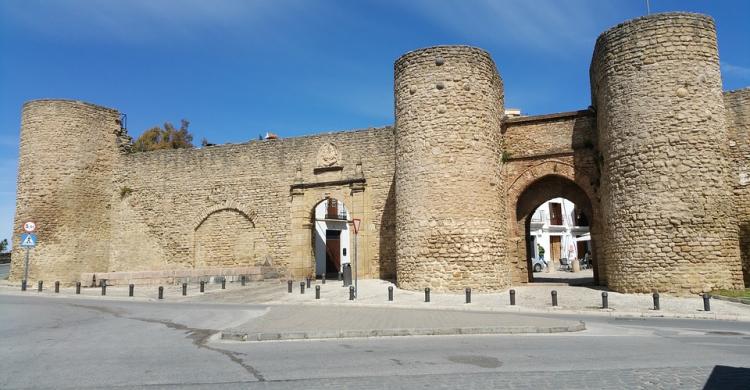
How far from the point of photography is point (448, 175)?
14.8 metres

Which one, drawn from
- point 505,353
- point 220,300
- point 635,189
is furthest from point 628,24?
point 220,300

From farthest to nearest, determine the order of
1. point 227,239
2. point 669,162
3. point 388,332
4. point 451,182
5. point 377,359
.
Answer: point 227,239 → point 451,182 → point 669,162 → point 388,332 → point 377,359

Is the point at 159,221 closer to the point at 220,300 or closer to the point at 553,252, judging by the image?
the point at 220,300

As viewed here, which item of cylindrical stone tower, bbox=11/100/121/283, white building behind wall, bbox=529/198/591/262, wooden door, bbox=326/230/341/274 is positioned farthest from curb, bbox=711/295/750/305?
white building behind wall, bbox=529/198/591/262

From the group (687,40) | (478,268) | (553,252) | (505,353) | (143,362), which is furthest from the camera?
(553,252)

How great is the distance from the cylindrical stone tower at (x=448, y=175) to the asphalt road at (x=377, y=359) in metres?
5.70

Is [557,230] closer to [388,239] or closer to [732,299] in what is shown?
[388,239]

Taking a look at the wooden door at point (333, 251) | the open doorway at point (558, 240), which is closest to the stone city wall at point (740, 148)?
the open doorway at point (558, 240)

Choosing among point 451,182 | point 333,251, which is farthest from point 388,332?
point 333,251

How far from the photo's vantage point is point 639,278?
13.3 meters

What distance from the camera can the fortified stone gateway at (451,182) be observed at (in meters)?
13.2

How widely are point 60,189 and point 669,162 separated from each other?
2126cm

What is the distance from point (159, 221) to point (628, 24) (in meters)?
18.3

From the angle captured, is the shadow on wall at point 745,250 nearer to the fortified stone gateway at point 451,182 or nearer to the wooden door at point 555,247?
the fortified stone gateway at point 451,182
